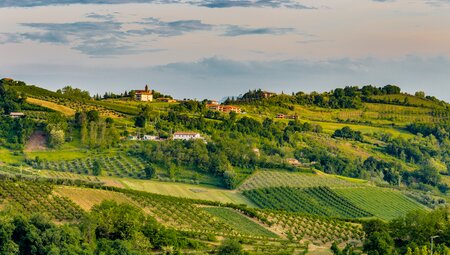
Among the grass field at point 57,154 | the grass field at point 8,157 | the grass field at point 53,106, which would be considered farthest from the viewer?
the grass field at point 53,106

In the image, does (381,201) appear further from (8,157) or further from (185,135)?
(8,157)

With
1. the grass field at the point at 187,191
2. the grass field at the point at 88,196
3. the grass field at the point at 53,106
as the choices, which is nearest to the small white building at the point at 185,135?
the grass field at the point at 53,106

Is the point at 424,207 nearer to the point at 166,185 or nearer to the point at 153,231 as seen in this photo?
the point at 166,185

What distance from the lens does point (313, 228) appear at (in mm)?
78312

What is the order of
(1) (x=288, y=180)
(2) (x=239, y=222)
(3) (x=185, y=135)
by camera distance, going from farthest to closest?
1. (3) (x=185, y=135)
2. (1) (x=288, y=180)
3. (2) (x=239, y=222)

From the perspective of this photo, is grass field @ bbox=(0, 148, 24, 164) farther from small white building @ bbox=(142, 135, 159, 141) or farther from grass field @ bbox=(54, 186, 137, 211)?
small white building @ bbox=(142, 135, 159, 141)

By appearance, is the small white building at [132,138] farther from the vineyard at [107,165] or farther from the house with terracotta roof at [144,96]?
the house with terracotta roof at [144,96]

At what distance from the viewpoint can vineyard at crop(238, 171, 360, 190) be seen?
98312mm

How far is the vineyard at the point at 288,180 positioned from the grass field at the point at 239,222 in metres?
14.5

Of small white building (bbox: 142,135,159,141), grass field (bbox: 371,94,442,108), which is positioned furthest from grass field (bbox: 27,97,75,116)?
grass field (bbox: 371,94,442,108)

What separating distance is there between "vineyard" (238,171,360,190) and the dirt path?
86.5 feet

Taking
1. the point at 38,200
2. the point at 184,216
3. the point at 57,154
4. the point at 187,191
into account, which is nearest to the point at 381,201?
the point at 187,191

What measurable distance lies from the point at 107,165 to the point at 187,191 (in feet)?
41.4

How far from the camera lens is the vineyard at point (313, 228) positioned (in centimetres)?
7600
